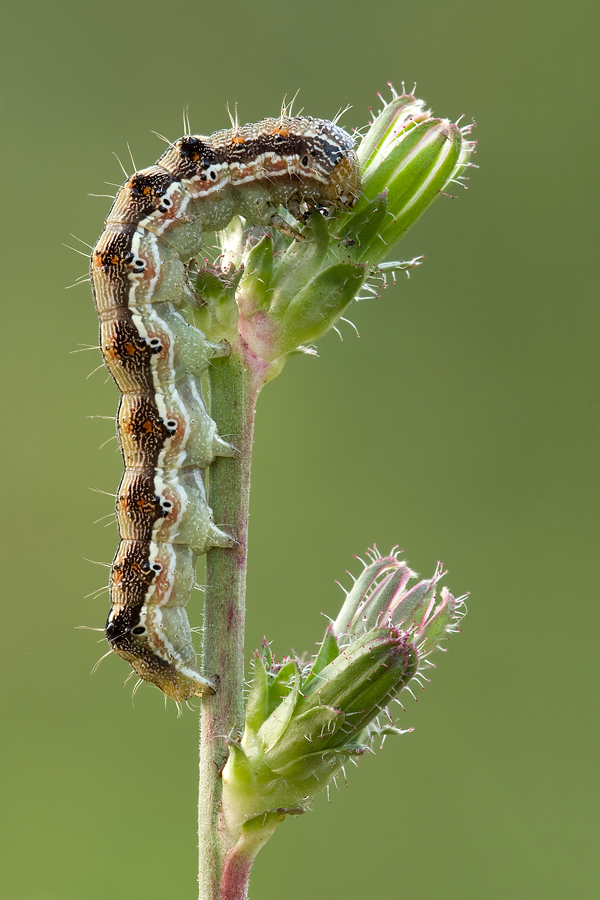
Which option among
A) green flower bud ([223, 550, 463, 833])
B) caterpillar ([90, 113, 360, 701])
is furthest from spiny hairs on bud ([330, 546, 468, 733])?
caterpillar ([90, 113, 360, 701])

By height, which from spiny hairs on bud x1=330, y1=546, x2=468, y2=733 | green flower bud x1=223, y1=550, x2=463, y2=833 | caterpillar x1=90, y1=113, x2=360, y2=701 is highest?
caterpillar x1=90, y1=113, x2=360, y2=701

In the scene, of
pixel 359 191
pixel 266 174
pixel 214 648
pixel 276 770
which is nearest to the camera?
pixel 276 770

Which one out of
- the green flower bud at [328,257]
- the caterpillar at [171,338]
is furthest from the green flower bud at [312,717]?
the green flower bud at [328,257]

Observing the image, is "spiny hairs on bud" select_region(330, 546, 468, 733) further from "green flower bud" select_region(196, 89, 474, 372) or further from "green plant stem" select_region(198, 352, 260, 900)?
"green flower bud" select_region(196, 89, 474, 372)

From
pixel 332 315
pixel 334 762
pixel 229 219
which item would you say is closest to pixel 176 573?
pixel 334 762

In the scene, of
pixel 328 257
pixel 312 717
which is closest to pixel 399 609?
pixel 312 717

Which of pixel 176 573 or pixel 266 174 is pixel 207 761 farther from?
pixel 266 174
